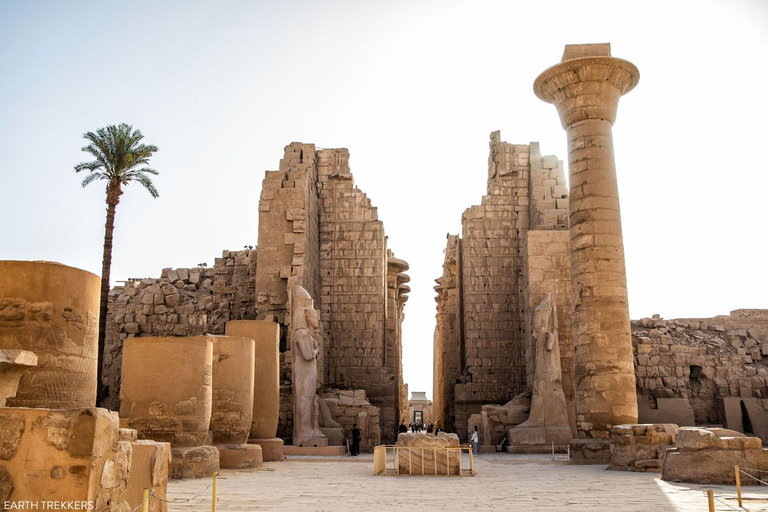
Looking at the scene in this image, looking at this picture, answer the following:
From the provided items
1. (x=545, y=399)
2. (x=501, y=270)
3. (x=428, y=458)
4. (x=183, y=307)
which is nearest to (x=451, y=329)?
(x=501, y=270)

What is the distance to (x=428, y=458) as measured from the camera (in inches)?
418

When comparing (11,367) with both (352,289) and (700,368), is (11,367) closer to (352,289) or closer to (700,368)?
(352,289)

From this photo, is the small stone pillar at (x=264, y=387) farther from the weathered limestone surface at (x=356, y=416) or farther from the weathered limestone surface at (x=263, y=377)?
the weathered limestone surface at (x=356, y=416)

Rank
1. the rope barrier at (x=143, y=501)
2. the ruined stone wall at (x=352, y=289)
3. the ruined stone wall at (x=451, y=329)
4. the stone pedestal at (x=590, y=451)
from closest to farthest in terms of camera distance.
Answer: the rope barrier at (x=143, y=501) → the stone pedestal at (x=590, y=451) → the ruined stone wall at (x=352, y=289) → the ruined stone wall at (x=451, y=329)

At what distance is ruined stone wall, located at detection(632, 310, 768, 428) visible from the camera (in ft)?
61.0

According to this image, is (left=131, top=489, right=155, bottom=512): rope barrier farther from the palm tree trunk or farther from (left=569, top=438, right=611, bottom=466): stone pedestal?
the palm tree trunk

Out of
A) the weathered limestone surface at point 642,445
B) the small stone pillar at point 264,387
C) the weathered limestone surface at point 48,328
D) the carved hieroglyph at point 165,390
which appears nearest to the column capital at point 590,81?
the weathered limestone surface at point 642,445

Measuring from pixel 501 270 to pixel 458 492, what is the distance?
1310 centimetres

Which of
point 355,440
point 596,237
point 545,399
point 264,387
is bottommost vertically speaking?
point 355,440

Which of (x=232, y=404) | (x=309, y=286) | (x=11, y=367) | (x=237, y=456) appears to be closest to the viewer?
(x=11, y=367)

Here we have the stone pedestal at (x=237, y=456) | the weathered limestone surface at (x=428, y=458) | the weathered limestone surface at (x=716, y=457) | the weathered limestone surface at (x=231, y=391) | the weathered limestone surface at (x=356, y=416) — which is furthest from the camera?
the weathered limestone surface at (x=356, y=416)

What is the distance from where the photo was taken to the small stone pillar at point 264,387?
45.0 ft

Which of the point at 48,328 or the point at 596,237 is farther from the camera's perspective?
the point at 596,237

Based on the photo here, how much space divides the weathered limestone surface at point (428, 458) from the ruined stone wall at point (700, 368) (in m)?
9.37
